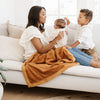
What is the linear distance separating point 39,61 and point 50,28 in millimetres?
698

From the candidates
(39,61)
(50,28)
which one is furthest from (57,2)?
(39,61)

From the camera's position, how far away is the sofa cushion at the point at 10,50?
2510 millimetres

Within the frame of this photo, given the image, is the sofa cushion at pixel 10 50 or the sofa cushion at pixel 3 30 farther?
the sofa cushion at pixel 3 30

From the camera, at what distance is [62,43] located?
2.54 m

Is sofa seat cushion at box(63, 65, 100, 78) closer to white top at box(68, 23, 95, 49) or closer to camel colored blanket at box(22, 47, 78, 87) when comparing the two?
camel colored blanket at box(22, 47, 78, 87)

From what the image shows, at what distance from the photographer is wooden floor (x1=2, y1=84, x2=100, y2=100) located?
2.33 meters

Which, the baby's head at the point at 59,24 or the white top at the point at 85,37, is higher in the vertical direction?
the baby's head at the point at 59,24

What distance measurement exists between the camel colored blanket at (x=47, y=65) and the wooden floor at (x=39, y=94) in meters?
0.23

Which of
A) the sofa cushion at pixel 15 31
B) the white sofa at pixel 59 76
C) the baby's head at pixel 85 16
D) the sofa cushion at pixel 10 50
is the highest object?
the baby's head at pixel 85 16

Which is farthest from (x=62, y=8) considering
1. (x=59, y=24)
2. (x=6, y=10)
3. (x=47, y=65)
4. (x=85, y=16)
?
(x=47, y=65)

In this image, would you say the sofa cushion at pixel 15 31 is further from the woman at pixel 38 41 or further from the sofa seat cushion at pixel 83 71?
→ the sofa seat cushion at pixel 83 71

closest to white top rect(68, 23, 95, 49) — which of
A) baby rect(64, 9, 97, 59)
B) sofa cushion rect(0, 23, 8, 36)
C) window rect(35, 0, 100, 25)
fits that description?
baby rect(64, 9, 97, 59)

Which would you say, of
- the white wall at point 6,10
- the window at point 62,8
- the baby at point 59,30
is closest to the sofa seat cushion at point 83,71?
the baby at point 59,30

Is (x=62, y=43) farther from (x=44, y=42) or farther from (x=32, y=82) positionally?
(x=32, y=82)
